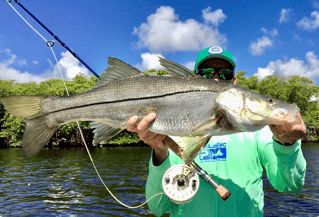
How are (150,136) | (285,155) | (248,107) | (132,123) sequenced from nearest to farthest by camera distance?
(248,107) → (285,155) → (132,123) → (150,136)

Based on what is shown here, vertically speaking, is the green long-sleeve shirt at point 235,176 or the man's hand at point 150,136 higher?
the man's hand at point 150,136

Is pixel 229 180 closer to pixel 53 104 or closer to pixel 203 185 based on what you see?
pixel 203 185

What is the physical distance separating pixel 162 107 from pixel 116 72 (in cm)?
70

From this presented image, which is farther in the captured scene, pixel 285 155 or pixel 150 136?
pixel 150 136

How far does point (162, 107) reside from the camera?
2.74m

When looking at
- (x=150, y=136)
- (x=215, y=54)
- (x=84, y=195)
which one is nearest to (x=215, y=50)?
(x=215, y=54)

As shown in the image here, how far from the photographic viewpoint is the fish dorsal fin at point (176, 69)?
2779 millimetres

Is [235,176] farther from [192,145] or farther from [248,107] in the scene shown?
[248,107]

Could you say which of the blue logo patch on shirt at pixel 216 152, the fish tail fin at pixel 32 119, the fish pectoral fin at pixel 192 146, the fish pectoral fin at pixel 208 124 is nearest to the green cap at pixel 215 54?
the blue logo patch on shirt at pixel 216 152

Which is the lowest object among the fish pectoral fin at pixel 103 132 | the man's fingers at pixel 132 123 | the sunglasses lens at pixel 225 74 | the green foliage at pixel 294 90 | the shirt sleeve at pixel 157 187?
the shirt sleeve at pixel 157 187

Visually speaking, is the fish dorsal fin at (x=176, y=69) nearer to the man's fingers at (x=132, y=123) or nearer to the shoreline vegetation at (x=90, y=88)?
the man's fingers at (x=132, y=123)

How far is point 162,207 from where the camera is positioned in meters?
3.29

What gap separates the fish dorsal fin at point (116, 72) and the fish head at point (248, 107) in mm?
1030

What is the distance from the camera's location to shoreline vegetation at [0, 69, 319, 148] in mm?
46938
